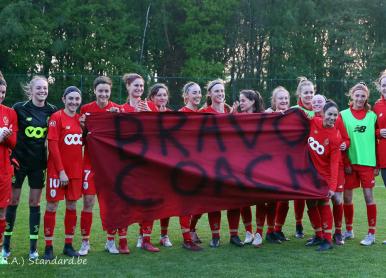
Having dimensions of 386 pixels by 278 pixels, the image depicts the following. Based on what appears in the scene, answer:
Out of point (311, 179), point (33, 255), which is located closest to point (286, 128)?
point (311, 179)

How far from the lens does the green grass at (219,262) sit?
545cm

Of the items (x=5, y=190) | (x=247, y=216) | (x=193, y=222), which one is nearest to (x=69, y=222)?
(x=5, y=190)

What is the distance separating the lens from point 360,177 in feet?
22.5

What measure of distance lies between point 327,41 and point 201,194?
31133mm

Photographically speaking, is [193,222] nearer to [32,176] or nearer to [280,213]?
[280,213]

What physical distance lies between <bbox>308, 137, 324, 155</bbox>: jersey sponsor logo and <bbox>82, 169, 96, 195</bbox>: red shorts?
2.48 metres

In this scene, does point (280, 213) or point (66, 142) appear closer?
point (66, 142)

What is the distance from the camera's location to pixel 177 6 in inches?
1395

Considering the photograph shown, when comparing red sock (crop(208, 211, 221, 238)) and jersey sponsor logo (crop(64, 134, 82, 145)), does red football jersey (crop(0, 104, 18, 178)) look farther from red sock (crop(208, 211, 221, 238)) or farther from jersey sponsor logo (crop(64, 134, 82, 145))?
red sock (crop(208, 211, 221, 238))

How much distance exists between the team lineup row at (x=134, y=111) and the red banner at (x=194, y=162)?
8.6 inches

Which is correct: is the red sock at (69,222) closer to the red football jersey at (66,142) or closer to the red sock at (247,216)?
the red football jersey at (66,142)

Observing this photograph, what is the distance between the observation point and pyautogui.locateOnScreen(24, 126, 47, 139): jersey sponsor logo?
597 cm

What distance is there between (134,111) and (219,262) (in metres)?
1.92

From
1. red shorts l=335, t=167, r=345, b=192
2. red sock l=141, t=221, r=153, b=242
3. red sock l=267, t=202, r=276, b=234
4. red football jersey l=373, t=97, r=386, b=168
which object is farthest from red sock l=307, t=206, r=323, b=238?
red sock l=141, t=221, r=153, b=242
